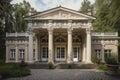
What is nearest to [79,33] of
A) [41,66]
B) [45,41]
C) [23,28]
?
[45,41]

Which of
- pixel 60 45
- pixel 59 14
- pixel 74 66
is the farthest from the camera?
pixel 60 45

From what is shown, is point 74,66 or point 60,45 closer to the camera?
point 74,66

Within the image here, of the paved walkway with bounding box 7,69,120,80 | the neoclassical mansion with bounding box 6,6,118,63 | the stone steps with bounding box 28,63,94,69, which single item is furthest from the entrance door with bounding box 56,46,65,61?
the paved walkway with bounding box 7,69,120,80

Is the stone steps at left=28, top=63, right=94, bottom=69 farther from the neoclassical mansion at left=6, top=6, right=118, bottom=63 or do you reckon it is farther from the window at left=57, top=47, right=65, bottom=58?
the window at left=57, top=47, right=65, bottom=58

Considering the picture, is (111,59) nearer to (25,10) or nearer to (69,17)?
(69,17)

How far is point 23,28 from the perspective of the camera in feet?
156

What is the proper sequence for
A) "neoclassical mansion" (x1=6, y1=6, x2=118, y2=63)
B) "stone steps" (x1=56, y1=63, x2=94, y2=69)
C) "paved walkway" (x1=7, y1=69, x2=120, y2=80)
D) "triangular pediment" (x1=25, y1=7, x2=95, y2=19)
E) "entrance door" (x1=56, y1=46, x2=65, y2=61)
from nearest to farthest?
"paved walkway" (x1=7, y1=69, x2=120, y2=80)
"stone steps" (x1=56, y1=63, x2=94, y2=69)
"triangular pediment" (x1=25, y1=7, x2=95, y2=19)
"neoclassical mansion" (x1=6, y1=6, x2=118, y2=63)
"entrance door" (x1=56, y1=46, x2=65, y2=61)

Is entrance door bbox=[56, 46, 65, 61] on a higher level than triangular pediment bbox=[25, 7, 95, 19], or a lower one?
lower

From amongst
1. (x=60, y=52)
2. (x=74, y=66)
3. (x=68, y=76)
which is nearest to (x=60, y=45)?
(x=60, y=52)

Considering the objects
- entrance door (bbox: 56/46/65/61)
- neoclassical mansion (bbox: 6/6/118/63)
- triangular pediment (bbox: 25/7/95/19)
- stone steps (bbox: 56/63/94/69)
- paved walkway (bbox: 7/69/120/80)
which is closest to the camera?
paved walkway (bbox: 7/69/120/80)

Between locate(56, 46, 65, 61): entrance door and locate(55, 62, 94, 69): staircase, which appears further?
locate(56, 46, 65, 61): entrance door

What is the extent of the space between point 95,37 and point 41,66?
11.6 m

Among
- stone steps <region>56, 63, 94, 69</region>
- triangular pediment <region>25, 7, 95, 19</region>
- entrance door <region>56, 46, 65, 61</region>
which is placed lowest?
stone steps <region>56, 63, 94, 69</region>

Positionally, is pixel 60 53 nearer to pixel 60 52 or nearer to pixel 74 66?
pixel 60 52
